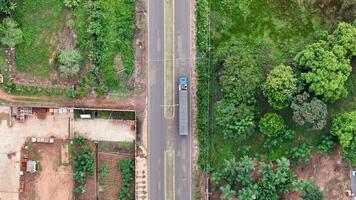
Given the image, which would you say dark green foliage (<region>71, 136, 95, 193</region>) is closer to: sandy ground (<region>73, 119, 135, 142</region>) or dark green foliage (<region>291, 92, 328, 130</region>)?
sandy ground (<region>73, 119, 135, 142</region>)

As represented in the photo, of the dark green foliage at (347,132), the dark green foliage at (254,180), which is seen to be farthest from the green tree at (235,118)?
the dark green foliage at (347,132)

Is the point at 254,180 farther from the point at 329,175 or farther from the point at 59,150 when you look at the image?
the point at 59,150

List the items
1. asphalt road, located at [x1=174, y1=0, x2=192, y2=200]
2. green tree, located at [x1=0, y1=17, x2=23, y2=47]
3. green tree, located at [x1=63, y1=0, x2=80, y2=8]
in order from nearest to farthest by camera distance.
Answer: green tree, located at [x1=0, y1=17, x2=23, y2=47] < green tree, located at [x1=63, y1=0, x2=80, y2=8] < asphalt road, located at [x1=174, y1=0, x2=192, y2=200]

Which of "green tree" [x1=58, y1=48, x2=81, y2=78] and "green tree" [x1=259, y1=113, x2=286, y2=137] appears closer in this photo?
"green tree" [x1=259, y1=113, x2=286, y2=137]

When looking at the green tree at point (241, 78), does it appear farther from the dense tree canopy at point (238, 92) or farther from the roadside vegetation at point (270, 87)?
the roadside vegetation at point (270, 87)

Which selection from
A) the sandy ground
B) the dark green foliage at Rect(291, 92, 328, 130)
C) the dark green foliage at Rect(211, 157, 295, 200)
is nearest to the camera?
the dark green foliage at Rect(291, 92, 328, 130)

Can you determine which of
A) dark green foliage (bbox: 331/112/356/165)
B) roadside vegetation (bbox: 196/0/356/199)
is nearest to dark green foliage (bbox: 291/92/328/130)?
roadside vegetation (bbox: 196/0/356/199)

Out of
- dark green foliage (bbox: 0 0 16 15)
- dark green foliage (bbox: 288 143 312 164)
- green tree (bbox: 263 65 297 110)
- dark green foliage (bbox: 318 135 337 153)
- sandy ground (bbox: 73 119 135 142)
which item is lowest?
dark green foliage (bbox: 288 143 312 164)

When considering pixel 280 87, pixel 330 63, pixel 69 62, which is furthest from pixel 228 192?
pixel 69 62
